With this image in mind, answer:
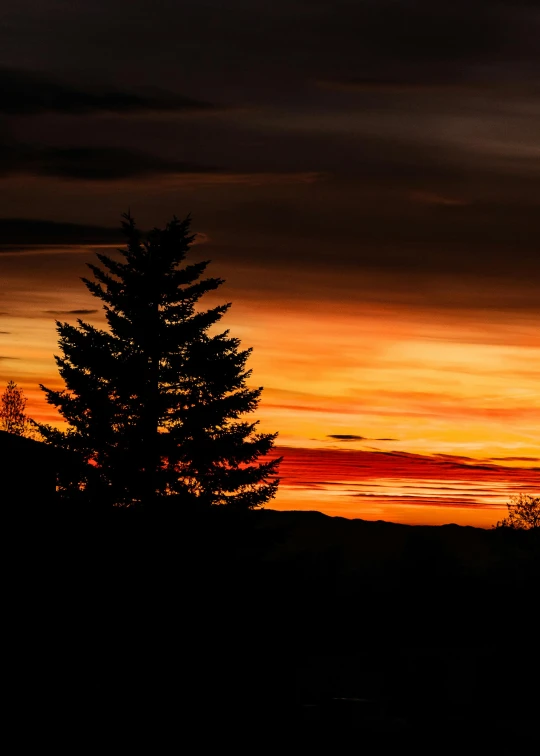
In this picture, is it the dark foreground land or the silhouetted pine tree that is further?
the silhouetted pine tree

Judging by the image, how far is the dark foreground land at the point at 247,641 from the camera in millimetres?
13008

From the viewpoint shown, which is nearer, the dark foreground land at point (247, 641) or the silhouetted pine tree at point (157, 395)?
the dark foreground land at point (247, 641)

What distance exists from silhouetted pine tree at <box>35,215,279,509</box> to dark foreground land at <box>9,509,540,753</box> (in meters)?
1.58

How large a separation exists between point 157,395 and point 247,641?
9.81 m

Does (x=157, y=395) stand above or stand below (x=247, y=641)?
above

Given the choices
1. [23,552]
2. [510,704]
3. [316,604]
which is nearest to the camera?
[510,704]

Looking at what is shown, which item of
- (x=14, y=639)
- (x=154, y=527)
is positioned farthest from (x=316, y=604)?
(x=14, y=639)

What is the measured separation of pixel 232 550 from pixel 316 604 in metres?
5.04

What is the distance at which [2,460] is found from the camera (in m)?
34.5

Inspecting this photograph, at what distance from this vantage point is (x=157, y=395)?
35.7 meters

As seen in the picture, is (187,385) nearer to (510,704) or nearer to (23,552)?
(23,552)

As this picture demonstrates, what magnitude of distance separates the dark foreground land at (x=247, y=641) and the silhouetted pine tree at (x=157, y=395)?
1584mm

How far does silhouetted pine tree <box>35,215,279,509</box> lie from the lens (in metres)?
35.5

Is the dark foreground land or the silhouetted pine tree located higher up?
the silhouetted pine tree
